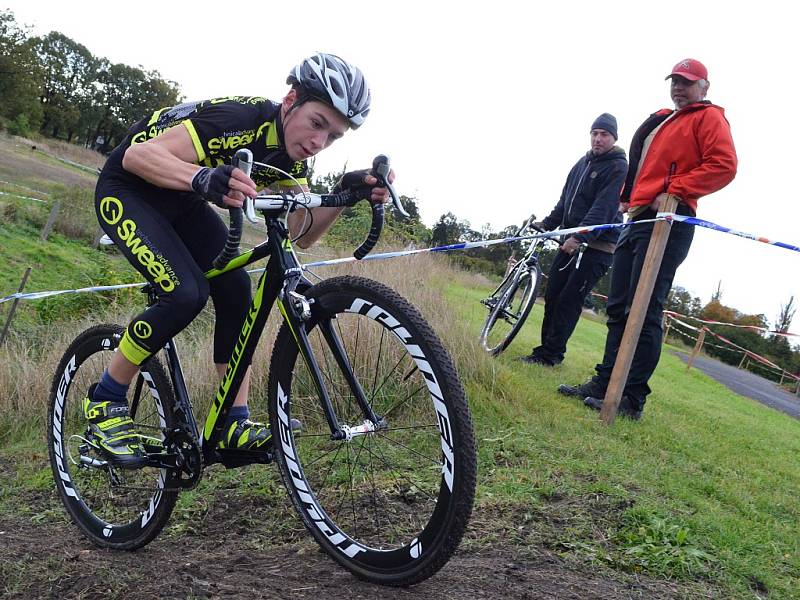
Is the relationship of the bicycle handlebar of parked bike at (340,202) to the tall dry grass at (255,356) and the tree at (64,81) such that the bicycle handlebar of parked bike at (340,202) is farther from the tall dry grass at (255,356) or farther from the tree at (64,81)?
the tree at (64,81)

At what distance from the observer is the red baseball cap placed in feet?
17.3

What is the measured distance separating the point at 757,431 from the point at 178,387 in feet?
20.0

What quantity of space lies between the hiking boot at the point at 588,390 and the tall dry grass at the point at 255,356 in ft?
2.38

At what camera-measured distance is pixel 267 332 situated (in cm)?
612

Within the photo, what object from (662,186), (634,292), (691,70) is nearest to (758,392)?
(634,292)

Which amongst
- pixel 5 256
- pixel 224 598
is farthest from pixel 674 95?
pixel 5 256

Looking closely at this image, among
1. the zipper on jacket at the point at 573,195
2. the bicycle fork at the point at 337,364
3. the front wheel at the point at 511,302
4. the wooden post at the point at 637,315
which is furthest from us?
the front wheel at the point at 511,302

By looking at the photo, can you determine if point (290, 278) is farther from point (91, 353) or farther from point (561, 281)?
point (561, 281)

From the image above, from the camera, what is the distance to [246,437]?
316 cm

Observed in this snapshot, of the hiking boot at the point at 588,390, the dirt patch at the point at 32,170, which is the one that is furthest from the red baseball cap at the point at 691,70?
the dirt patch at the point at 32,170

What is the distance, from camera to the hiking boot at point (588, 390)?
19.5ft

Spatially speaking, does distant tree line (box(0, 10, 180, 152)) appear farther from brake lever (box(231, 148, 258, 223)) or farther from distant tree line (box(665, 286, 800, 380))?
brake lever (box(231, 148, 258, 223))

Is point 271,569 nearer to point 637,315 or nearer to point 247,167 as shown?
point 247,167

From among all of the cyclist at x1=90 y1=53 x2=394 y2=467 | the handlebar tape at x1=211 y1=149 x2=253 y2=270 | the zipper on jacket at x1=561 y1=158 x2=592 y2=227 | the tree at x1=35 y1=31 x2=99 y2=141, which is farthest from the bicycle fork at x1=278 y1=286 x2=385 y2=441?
the tree at x1=35 y1=31 x2=99 y2=141
